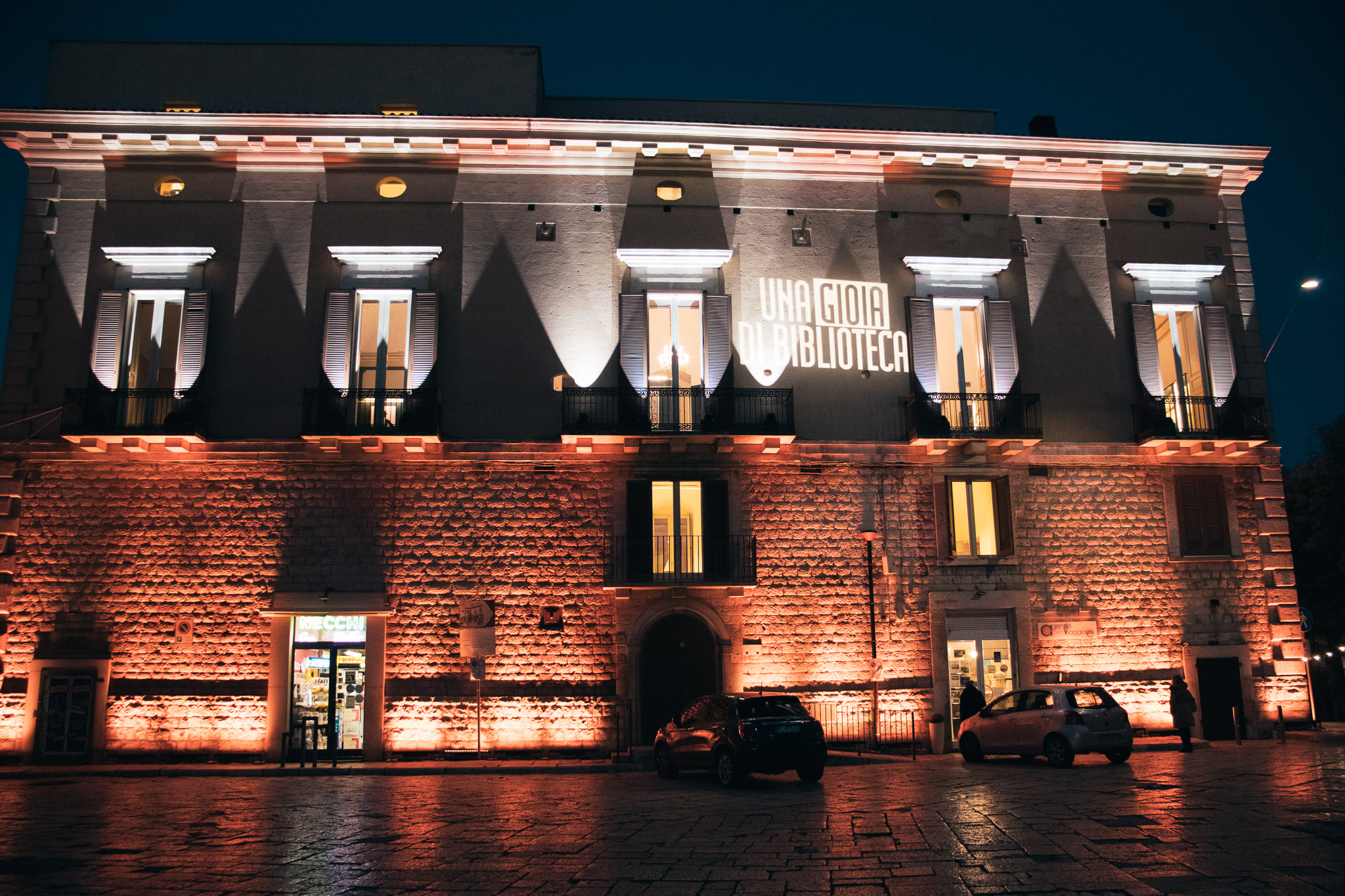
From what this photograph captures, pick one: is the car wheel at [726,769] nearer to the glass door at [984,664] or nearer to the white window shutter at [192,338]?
the glass door at [984,664]

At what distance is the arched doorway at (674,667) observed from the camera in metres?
19.6

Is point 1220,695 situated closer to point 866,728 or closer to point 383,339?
point 866,728

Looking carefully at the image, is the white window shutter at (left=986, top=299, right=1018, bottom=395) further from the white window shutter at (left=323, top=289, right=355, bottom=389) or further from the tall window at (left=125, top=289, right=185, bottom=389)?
the tall window at (left=125, top=289, right=185, bottom=389)

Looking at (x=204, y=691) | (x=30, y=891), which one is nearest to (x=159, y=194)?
(x=204, y=691)

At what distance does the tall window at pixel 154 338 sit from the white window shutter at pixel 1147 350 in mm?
20940

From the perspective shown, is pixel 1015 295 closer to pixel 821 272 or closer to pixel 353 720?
pixel 821 272

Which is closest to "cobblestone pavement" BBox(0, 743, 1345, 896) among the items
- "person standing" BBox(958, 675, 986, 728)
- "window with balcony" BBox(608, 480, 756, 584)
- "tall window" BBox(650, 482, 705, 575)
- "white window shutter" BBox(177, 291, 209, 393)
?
"person standing" BBox(958, 675, 986, 728)

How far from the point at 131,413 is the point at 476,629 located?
835cm

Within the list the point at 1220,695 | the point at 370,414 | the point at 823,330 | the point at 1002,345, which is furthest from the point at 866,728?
the point at 370,414

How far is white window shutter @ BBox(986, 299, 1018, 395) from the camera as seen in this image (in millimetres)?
21359

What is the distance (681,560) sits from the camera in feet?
65.4

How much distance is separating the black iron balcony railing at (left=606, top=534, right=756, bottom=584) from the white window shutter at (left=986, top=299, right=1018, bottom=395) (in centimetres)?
667

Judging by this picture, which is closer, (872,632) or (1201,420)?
(872,632)

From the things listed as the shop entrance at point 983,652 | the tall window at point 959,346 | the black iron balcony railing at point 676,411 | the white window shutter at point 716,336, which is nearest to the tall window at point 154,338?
the black iron balcony railing at point 676,411
